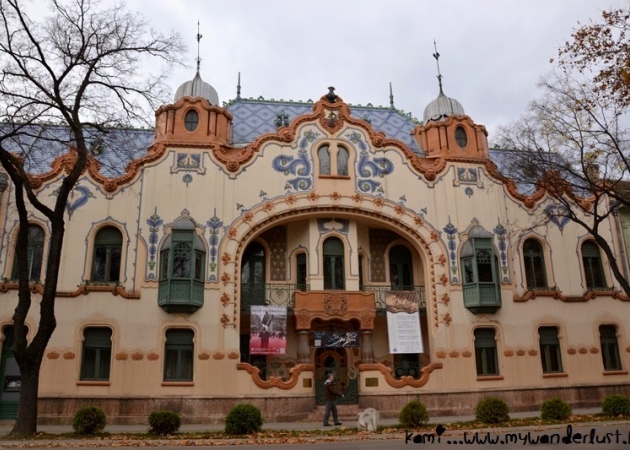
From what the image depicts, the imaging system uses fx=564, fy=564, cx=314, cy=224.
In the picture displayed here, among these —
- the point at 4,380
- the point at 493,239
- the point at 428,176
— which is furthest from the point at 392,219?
the point at 4,380

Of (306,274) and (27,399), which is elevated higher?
(306,274)

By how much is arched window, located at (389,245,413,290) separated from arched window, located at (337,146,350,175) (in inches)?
171

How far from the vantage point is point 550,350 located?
24.1 m

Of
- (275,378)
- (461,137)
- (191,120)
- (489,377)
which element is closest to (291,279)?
(275,378)

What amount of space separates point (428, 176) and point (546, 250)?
248 inches

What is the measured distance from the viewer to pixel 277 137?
80.2 ft

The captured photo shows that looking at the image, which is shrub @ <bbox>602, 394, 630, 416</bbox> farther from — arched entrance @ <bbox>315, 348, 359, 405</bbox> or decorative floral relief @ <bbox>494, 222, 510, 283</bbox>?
arched entrance @ <bbox>315, 348, 359, 405</bbox>

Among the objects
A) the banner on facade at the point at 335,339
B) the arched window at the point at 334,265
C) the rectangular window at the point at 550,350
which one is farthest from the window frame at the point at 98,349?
the rectangular window at the point at 550,350

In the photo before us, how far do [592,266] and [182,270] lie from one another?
60.1 feet

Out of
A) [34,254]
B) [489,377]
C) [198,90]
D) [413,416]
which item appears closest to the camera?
[413,416]

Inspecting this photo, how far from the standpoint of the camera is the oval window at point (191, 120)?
80.0 feet

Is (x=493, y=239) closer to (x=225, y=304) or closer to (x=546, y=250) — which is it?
(x=546, y=250)

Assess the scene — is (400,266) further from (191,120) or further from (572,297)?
(191,120)

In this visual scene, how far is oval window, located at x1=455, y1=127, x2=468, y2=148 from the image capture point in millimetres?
26212
